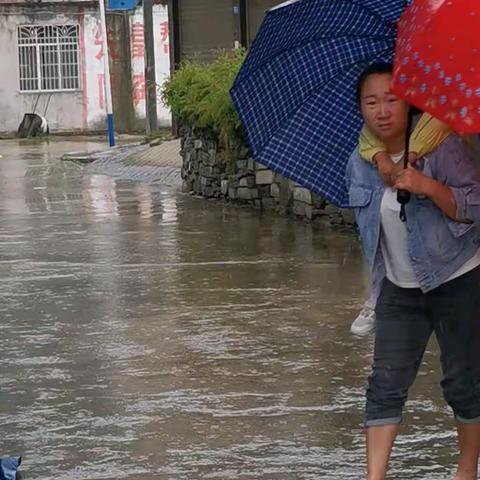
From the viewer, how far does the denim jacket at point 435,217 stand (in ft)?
13.1

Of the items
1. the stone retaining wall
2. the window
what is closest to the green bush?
the stone retaining wall

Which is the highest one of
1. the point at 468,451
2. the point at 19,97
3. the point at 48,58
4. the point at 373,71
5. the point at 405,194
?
the point at 48,58

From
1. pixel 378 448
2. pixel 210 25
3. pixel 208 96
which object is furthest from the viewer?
pixel 210 25

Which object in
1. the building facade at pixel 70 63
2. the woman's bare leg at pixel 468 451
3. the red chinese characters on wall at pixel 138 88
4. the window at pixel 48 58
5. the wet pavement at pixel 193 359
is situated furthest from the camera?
the window at pixel 48 58

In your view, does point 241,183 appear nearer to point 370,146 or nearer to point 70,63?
point 370,146

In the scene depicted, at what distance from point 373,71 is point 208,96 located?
9.75 m

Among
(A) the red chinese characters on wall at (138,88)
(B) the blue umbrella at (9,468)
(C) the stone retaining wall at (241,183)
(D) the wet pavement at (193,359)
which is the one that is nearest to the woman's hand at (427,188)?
(D) the wet pavement at (193,359)

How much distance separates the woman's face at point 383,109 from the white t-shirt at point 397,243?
0.09 meters

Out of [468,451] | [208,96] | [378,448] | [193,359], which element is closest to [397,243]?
[378,448]

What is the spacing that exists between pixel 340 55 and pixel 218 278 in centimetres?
474

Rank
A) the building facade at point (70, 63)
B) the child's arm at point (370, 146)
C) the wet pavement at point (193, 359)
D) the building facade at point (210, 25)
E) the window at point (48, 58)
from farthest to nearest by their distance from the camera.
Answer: the window at point (48, 58) → the building facade at point (70, 63) → the building facade at point (210, 25) → the wet pavement at point (193, 359) → the child's arm at point (370, 146)

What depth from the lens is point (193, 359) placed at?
663cm

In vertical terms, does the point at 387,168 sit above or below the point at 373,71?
below

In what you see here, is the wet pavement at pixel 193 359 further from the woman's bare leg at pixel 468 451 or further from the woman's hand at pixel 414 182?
the woman's hand at pixel 414 182
